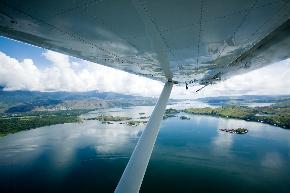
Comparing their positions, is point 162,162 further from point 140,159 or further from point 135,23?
point 135,23

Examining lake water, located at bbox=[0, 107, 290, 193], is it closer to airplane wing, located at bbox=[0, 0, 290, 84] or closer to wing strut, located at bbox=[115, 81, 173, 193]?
wing strut, located at bbox=[115, 81, 173, 193]

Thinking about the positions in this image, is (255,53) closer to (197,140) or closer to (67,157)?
(67,157)

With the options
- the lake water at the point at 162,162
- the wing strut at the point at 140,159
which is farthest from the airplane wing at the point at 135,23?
the lake water at the point at 162,162

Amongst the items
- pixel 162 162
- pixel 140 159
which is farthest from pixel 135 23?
pixel 162 162

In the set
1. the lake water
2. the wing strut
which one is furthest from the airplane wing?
the lake water

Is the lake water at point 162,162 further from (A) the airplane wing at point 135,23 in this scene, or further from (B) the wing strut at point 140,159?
(A) the airplane wing at point 135,23

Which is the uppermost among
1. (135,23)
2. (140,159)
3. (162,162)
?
(135,23)
